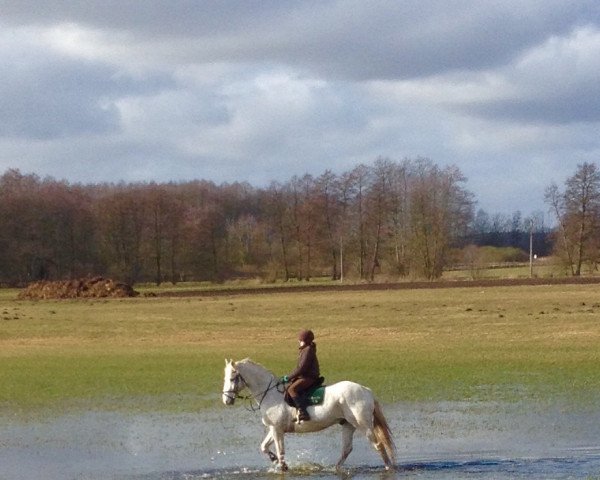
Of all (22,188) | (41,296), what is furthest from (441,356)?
(22,188)

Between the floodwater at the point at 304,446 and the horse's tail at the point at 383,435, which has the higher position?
the horse's tail at the point at 383,435

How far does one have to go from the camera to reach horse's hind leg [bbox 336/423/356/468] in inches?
665

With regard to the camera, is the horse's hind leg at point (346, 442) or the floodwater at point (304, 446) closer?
the floodwater at point (304, 446)

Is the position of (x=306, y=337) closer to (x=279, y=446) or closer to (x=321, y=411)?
(x=321, y=411)

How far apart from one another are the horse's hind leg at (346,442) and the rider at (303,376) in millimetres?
677

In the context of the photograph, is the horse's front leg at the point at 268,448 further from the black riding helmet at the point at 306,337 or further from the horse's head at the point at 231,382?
the black riding helmet at the point at 306,337

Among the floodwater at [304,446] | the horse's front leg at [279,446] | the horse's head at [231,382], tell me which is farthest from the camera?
the horse's head at [231,382]

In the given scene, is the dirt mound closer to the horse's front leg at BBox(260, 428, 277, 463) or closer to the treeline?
the treeline

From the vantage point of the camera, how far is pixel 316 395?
17281mm

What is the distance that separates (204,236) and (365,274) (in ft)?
66.1

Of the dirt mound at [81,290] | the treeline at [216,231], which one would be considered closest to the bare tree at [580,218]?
the treeline at [216,231]

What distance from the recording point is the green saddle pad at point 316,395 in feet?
56.5

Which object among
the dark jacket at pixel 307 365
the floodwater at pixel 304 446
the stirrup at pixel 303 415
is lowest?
the floodwater at pixel 304 446

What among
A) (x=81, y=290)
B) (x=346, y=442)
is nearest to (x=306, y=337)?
(x=346, y=442)
